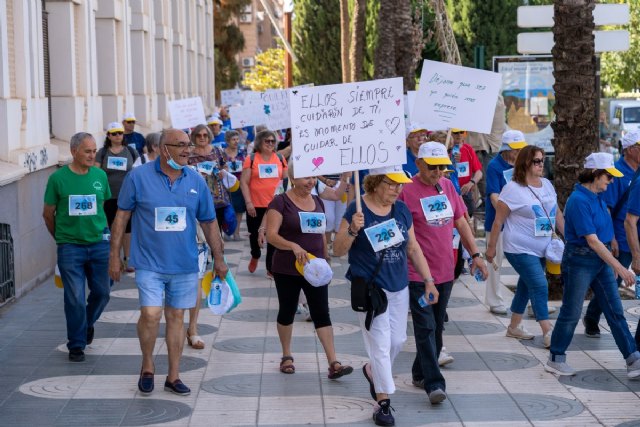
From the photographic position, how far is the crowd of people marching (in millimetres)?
7949

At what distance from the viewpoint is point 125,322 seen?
454 inches

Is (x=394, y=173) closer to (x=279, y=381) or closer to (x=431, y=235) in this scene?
(x=431, y=235)

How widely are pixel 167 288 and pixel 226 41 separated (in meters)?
55.5

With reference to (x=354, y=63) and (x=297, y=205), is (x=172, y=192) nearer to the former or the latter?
(x=297, y=205)

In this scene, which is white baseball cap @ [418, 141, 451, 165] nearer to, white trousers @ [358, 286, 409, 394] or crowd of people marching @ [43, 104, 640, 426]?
crowd of people marching @ [43, 104, 640, 426]

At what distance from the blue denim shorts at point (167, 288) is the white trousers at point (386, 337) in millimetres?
1302

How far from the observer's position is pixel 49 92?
58.7 feet

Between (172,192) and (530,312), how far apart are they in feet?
15.1

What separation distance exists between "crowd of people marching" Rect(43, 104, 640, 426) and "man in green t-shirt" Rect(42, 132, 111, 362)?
0.04 ft

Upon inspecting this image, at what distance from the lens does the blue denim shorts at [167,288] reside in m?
8.38

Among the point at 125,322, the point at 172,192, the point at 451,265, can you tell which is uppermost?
the point at 172,192

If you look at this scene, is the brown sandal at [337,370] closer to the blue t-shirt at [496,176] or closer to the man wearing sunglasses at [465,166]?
the blue t-shirt at [496,176]

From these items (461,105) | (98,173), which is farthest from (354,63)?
(98,173)

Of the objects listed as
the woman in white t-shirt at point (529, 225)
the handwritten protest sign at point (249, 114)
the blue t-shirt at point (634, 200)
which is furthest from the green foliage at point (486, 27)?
the blue t-shirt at point (634, 200)
